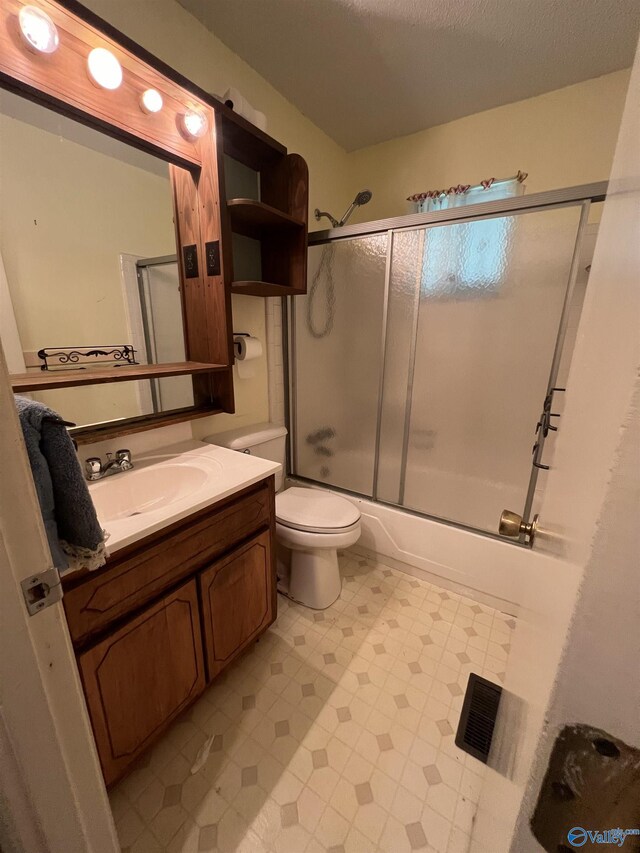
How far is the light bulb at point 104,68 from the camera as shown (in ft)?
3.07

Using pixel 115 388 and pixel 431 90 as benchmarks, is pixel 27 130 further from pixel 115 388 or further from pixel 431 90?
pixel 431 90

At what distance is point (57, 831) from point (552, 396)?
185cm

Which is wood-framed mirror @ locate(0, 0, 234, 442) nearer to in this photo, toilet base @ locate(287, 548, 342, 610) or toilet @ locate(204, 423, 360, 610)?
toilet @ locate(204, 423, 360, 610)

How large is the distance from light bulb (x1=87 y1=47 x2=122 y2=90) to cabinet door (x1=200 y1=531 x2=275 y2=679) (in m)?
1.46

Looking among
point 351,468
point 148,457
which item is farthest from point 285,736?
point 351,468

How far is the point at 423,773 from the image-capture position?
1.02m

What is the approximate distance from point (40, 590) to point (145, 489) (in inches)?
31.0

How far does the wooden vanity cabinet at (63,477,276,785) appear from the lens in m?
0.81

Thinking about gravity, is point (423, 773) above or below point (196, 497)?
below

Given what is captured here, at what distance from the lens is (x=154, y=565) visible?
0.90 metres

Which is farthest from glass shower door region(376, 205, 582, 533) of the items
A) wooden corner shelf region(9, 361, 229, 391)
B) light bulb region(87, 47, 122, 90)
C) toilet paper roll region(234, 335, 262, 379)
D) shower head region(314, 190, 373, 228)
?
light bulb region(87, 47, 122, 90)

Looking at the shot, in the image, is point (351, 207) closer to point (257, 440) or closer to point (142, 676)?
point (257, 440)

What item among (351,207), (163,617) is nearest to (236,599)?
(163,617)

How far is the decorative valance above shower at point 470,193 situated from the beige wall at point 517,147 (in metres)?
0.08
